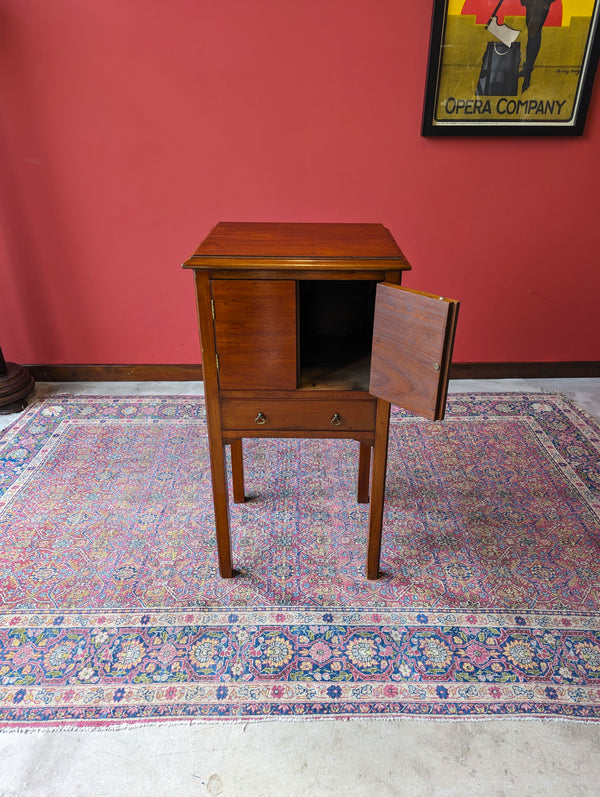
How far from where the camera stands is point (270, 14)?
2.48m

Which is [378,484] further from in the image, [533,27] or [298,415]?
[533,27]

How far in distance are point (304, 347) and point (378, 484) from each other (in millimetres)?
541

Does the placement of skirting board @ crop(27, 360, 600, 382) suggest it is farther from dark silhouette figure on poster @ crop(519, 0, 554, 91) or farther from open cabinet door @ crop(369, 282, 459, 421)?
open cabinet door @ crop(369, 282, 459, 421)

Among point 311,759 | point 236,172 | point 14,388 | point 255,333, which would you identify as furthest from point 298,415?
point 14,388

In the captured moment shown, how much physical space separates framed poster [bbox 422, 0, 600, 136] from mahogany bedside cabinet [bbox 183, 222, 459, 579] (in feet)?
4.19

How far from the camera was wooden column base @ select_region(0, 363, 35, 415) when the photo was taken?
2836mm

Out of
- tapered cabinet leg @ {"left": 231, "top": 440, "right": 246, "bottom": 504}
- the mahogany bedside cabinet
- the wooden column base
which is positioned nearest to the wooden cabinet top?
the mahogany bedside cabinet

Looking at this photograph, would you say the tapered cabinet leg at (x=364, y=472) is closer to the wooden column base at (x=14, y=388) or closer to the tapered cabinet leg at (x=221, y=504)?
the tapered cabinet leg at (x=221, y=504)

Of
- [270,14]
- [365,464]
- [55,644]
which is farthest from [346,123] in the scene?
[55,644]

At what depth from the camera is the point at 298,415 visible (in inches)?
63.4

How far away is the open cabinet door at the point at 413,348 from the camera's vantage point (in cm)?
127

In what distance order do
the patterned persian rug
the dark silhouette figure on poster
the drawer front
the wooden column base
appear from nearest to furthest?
the patterned persian rug, the drawer front, the dark silhouette figure on poster, the wooden column base

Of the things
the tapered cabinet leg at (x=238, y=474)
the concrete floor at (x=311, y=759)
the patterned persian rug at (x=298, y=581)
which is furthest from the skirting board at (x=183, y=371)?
the concrete floor at (x=311, y=759)

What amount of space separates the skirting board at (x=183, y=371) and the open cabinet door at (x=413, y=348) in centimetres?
192
